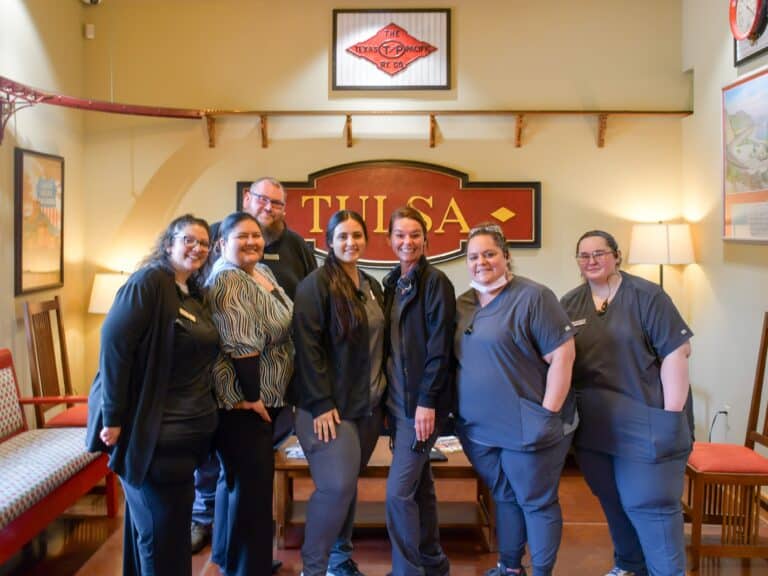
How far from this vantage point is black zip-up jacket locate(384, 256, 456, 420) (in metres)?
2.17

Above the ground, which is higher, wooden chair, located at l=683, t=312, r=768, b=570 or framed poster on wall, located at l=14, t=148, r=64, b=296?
framed poster on wall, located at l=14, t=148, r=64, b=296

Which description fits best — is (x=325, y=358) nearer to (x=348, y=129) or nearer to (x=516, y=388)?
(x=516, y=388)

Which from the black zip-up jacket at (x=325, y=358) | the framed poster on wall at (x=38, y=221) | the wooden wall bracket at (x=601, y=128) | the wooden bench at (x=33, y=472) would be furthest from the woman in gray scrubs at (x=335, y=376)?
the wooden wall bracket at (x=601, y=128)

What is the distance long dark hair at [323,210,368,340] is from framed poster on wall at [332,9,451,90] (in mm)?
2274

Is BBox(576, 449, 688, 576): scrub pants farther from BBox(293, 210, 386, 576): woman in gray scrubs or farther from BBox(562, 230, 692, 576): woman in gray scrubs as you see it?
BBox(293, 210, 386, 576): woman in gray scrubs

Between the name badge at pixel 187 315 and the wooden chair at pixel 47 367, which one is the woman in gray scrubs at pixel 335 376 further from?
the wooden chair at pixel 47 367

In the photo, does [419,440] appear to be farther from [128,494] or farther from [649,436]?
[128,494]

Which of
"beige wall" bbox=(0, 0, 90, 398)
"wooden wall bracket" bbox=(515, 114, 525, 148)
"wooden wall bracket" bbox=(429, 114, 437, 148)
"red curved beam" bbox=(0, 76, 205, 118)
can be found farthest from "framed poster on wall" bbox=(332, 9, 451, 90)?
"beige wall" bbox=(0, 0, 90, 398)

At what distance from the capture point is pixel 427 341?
2.20 metres

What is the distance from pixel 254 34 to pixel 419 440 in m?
3.18

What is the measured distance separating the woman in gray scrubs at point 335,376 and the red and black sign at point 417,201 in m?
2.03

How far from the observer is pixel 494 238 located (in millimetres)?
2199

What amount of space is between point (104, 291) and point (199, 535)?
1.83 metres

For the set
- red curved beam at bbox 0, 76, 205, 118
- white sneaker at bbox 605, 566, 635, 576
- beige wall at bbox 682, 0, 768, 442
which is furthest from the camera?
beige wall at bbox 682, 0, 768, 442
